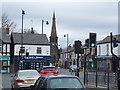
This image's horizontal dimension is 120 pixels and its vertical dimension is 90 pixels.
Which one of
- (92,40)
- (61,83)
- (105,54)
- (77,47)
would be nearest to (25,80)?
Result: (77,47)

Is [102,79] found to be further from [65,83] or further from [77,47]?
[65,83]

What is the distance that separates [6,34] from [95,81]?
152 feet

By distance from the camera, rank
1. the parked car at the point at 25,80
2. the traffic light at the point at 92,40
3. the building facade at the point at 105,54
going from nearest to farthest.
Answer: the parked car at the point at 25,80
the traffic light at the point at 92,40
the building facade at the point at 105,54

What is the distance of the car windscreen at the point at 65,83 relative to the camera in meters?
10.4

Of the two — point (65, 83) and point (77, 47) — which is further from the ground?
point (77, 47)

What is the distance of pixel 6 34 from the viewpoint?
214 feet

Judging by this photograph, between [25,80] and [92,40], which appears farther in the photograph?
[92,40]

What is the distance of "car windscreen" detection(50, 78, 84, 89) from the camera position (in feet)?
34.2

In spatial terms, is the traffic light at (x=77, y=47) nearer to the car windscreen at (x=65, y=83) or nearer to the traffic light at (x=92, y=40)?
the traffic light at (x=92, y=40)

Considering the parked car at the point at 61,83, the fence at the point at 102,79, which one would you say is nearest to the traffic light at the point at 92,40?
the fence at the point at 102,79

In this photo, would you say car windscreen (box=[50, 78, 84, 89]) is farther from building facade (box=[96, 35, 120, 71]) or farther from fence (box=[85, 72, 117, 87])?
building facade (box=[96, 35, 120, 71])

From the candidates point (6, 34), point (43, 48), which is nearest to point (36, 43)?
point (43, 48)

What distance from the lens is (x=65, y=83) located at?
417 inches

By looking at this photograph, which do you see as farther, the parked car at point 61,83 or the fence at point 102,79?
the fence at point 102,79
